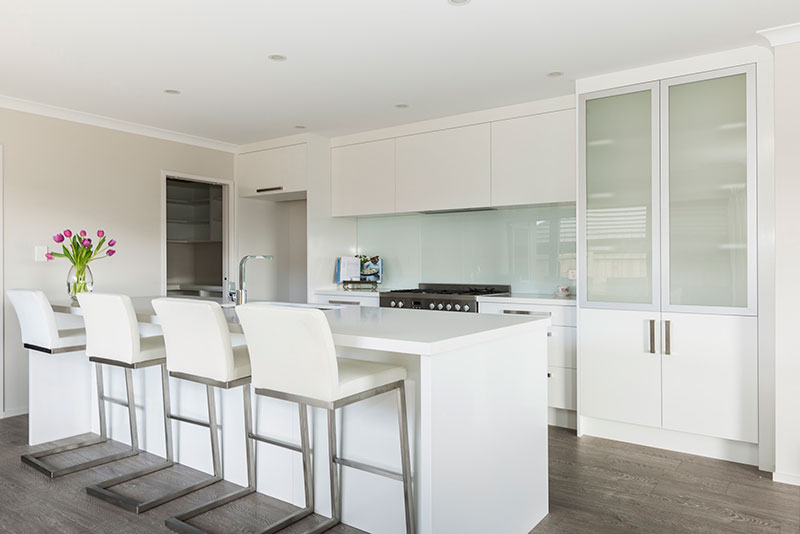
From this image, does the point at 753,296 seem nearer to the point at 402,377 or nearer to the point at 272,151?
the point at 402,377

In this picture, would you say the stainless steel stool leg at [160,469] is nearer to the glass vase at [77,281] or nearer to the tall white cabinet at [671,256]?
the glass vase at [77,281]

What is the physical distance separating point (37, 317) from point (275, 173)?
2.51 metres

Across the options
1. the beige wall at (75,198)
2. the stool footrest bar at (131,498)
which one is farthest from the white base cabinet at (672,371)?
the beige wall at (75,198)

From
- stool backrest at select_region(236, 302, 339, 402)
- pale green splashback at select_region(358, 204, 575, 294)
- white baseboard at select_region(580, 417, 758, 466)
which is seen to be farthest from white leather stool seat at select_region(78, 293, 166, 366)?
white baseboard at select_region(580, 417, 758, 466)

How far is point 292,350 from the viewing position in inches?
75.1

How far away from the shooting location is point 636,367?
3361 millimetres

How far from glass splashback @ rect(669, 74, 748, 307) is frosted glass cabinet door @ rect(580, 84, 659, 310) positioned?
115 mm

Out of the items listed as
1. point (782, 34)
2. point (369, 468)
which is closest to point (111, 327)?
point (369, 468)

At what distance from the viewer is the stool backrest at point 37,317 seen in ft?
10.2

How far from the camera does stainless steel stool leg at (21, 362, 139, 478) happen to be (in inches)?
116

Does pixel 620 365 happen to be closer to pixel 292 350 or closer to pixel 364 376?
pixel 364 376

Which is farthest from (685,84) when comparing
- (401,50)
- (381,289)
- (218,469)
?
(218,469)

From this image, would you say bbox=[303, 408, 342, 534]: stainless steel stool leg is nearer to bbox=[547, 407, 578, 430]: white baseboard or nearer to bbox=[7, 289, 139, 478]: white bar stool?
bbox=[7, 289, 139, 478]: white bar stool

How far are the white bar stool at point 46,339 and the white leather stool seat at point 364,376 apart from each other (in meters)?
1.73
